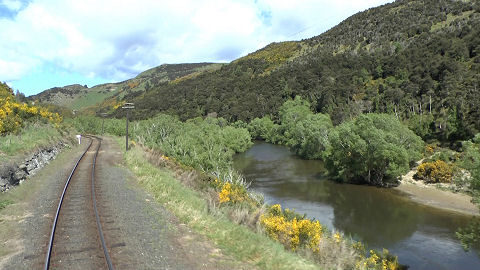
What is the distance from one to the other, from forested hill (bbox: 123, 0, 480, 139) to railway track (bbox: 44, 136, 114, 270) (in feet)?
226

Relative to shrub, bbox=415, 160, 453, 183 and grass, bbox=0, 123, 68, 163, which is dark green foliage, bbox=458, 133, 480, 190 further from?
shrub, bbox=415, 160, 453, 183

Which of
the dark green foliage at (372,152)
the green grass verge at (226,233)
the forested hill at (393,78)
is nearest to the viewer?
the green grass verge at (226,233)

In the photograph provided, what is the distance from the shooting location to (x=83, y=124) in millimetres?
118875

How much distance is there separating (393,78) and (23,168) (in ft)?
390

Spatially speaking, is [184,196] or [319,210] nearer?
[184,196]

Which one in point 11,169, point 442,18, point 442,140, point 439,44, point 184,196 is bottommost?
point 442,140

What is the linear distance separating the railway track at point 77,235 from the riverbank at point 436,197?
3956cm

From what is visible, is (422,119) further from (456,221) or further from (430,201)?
(456,221)

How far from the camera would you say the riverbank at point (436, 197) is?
4034 centimetres

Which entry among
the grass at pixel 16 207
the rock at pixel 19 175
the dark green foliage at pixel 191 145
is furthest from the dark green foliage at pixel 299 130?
the rock at pixel 19 175

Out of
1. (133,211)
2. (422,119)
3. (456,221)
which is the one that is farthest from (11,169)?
(422,119)

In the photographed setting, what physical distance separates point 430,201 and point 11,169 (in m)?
44.8

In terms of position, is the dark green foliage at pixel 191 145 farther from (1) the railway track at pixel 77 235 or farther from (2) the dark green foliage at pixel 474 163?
(2) the dark green foliage at pixel 474 163

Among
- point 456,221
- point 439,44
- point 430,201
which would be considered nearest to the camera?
point 456,221
